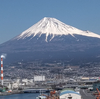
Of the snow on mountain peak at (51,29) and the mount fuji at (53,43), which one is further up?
the snow on mountain peak at (51,29)

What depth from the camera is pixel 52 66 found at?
9062cm

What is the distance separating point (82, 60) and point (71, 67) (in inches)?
321

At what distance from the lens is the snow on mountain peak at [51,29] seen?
110938 mm

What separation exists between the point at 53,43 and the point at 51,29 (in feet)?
18.2

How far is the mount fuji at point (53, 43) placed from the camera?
10230 centimetres

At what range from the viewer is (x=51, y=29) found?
112m

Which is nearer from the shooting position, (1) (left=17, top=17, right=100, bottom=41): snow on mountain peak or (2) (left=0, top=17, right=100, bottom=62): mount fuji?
(2) (left=0, top=17, right=100, bottom=62): mount fuji

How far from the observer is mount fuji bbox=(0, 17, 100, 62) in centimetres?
10230

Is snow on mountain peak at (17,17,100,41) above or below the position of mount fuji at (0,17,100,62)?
above

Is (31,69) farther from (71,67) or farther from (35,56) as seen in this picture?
(35,56)

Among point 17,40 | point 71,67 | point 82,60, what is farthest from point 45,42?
point 71,67

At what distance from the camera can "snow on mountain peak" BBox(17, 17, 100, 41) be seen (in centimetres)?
11094

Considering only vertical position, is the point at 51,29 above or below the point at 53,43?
above

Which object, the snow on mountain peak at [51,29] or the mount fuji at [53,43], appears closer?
the mount fuji at [53,43]
